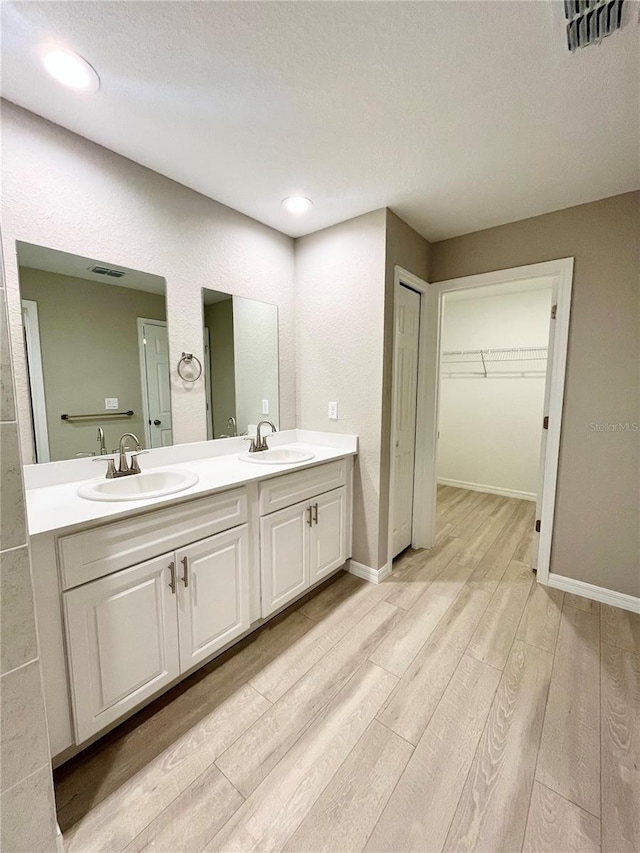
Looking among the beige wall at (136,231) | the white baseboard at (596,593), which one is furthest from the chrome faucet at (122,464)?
the white baseboard at (596,593)

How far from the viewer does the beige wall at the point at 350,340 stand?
2.17 meters

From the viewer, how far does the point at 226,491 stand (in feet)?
5.12

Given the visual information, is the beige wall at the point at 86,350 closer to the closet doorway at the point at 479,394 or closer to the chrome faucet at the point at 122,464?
the chrome faucet at the point at 122,464

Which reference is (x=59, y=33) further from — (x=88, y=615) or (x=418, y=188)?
(x=88, y=615)

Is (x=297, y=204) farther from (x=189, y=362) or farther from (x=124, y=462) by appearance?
(x=124, y=462)

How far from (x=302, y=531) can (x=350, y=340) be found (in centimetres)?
124

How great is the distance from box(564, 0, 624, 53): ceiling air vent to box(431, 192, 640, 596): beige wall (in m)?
1.21

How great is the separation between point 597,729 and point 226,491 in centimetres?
175

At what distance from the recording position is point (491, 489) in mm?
4199

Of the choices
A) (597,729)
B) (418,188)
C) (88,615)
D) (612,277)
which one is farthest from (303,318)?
(597,729)

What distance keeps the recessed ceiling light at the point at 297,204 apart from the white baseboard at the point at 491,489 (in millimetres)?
3618

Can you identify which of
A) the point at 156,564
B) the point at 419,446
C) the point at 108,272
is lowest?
the point at 156,564

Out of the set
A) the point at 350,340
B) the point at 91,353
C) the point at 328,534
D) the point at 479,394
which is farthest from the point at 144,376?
the point at 479,394

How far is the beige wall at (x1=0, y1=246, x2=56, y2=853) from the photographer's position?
2.57ft
